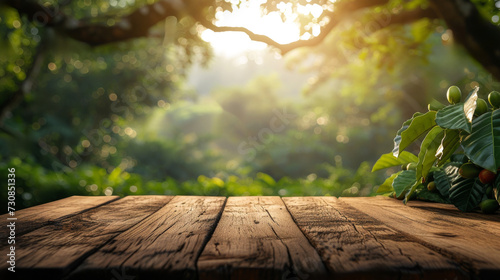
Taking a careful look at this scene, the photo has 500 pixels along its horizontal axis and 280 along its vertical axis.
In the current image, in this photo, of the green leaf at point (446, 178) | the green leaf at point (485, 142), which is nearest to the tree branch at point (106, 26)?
the green leaf at point (446, 178)

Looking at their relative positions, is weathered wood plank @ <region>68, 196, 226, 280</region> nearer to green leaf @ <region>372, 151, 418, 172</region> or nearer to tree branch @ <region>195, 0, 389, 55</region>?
green leaf @ <region>372, 151, 418, 172</region>

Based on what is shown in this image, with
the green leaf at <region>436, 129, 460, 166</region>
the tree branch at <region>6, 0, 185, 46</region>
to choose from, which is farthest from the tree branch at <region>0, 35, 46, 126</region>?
the green leaf at <region>436, 129, 460, 166</region>

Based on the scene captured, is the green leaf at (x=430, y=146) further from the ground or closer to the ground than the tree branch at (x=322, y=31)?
closer to the ground

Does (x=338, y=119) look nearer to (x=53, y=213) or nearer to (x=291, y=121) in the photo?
(x=291, y=121)

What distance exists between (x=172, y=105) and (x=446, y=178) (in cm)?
1124

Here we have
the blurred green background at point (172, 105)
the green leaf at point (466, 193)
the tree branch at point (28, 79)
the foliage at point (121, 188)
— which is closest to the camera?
the green leaf at point (466, 193)

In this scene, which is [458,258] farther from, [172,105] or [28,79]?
[172,105]

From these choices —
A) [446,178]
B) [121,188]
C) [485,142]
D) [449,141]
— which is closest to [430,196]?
[446,178]

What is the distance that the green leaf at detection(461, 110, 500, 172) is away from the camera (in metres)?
1.01

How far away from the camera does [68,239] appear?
87cm

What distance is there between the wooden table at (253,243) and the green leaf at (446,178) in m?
0.12

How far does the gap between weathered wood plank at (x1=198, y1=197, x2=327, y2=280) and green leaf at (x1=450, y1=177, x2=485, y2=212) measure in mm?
708

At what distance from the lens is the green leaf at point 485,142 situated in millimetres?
1007

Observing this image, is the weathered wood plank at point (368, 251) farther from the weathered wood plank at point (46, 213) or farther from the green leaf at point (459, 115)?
the weathered wood plank at point (46, 213)
